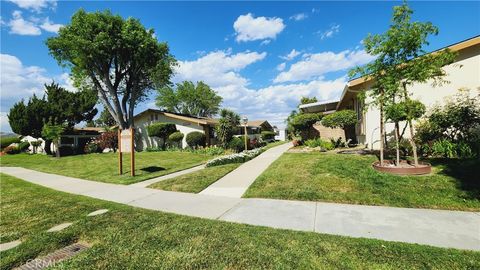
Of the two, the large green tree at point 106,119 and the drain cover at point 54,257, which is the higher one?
the large green tree at point 106,119

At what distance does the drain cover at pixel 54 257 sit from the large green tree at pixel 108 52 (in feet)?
66.3

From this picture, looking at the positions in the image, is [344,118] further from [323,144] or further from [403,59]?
[403,59]

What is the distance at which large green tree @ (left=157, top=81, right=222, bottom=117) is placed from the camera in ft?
148

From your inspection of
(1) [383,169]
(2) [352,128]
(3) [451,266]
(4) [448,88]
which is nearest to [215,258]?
(3) [451,266]

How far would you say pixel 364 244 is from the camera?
307 cm

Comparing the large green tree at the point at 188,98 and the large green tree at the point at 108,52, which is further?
the large green tree at the point at 188,98

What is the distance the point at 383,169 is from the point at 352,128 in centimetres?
964

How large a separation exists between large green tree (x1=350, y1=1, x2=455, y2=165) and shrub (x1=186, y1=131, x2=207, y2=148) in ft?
48.4

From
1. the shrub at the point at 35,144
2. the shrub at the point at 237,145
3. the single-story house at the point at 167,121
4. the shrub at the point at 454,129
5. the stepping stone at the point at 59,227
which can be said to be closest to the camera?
the stepping stone at the point at 59,227

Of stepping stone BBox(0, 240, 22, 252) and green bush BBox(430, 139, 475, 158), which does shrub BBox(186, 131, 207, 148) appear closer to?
green bush BBox(430, 139, 475, 158)

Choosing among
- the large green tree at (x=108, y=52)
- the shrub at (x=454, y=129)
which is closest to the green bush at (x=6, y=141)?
the large green tree at (x=108, y=52)

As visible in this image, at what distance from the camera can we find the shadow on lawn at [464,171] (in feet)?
16.7

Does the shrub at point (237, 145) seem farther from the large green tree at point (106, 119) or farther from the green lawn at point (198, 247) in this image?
the large green tree at point (106, 119)

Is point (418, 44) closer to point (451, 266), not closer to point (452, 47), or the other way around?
point (452, 47)
